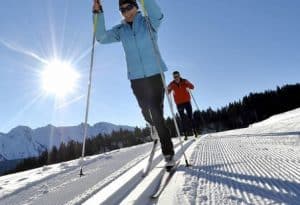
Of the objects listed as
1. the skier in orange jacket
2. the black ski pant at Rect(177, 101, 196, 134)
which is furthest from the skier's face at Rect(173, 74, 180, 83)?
the black ski pant at Rect(177, 101, 196, 134)

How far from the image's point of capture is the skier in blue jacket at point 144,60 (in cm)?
525

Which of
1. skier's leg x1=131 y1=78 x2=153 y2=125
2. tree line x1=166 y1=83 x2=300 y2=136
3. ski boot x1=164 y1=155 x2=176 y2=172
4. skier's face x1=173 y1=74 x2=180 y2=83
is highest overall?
tree line x1=166 y1=83 x2=300 y2=136

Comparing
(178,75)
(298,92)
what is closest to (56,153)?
(298,92)

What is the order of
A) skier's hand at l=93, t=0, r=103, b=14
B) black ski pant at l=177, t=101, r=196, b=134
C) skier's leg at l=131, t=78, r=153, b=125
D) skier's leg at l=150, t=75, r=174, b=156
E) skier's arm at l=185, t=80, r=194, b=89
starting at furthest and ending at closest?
skier's arm at l=185, t=80, r=194, b=89
black ski pant at l=177, t=101, r=196, b=134
skier's hand at l=93, t=0, r=103, b=14
skier's leg at l=131, t=78, r=153, b=125
skier's leg at l=150, t=75, r=174, b=156

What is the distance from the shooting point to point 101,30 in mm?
5867

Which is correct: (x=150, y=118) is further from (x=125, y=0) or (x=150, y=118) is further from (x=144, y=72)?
(x=125, y=0)

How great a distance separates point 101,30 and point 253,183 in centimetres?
393

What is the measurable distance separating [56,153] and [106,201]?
11316cm

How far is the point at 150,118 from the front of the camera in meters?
5.73

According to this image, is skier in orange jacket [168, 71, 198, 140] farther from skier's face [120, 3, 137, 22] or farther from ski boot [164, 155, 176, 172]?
ski boot [164, 155, 176, 172]

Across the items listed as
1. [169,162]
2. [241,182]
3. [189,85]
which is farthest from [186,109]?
[241,182]

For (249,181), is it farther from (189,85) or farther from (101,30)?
(189,85)

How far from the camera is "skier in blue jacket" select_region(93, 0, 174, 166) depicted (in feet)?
17.2

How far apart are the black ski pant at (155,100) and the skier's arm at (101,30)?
91 centimetres
